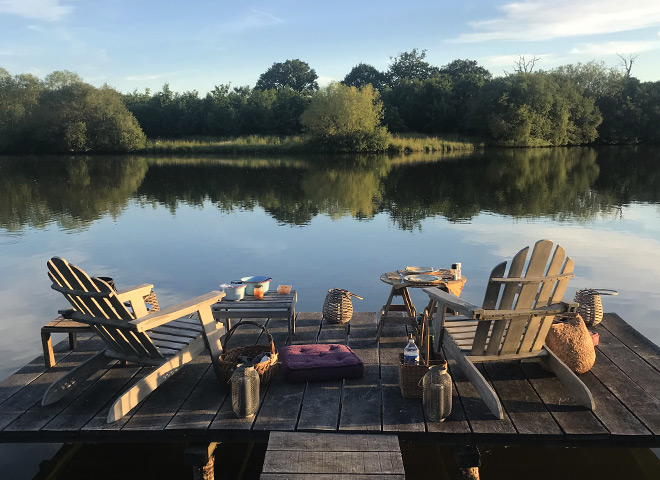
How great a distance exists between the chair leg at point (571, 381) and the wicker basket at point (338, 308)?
2.17 m

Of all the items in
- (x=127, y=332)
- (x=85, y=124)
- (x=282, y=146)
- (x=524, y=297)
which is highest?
(x=85, y=124)

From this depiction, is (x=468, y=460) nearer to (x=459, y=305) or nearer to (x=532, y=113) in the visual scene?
A: (x=459, y=305)

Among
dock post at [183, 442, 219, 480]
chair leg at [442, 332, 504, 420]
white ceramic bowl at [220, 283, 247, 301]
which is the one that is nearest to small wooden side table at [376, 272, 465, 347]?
chair leg at [442, 332, 504, 420]

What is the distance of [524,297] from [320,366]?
1.71 m

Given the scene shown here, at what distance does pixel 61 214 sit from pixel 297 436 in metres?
15.6

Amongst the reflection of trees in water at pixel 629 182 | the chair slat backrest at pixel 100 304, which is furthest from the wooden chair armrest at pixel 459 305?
the reflection of trees in water at pixel 629 182

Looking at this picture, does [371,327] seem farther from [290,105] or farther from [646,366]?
[290,105]

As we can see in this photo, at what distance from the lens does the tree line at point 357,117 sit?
50469 mm

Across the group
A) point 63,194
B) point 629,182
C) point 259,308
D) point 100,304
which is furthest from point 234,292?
point 629,182

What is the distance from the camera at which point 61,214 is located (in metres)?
17.1

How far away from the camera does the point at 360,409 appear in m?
4.19

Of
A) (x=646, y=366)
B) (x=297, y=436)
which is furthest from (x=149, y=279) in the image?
(x=646, y=366)

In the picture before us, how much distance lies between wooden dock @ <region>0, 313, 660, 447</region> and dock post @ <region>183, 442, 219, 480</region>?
5cm

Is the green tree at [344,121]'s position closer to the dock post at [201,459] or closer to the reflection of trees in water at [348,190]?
the reflection of trees in water at [348,190]
